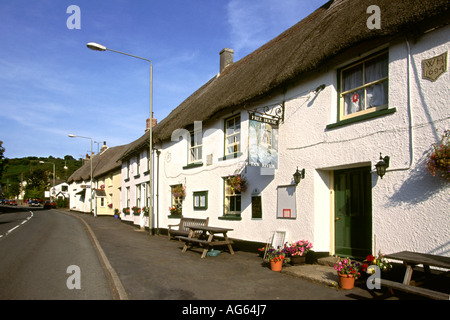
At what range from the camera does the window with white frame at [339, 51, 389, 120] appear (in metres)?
7.20

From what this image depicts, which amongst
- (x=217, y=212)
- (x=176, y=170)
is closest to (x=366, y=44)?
(x=217, y=212)

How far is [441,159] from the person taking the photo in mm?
5539

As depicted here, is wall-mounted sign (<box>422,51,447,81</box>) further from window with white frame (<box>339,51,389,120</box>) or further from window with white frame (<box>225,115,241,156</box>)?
window with white frame (<box>225,115,241,156</box>)

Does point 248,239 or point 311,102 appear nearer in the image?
point 311,102

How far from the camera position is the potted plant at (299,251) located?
26.6ft

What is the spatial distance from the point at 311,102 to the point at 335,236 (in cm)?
333

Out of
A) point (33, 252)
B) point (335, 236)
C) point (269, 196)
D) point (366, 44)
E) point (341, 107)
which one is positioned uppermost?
point (366, 44)

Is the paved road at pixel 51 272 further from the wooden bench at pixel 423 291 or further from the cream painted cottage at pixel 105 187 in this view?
the cream painted cottage at pixel 105 187

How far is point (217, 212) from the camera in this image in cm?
1238

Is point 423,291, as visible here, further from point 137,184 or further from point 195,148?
point 137,184

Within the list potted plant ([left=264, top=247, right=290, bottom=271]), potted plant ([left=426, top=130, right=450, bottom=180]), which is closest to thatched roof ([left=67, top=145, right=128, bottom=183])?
potted plant ([left=264, top=247, right=290, bottom=271])

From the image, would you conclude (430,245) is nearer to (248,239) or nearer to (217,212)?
(248,239)
